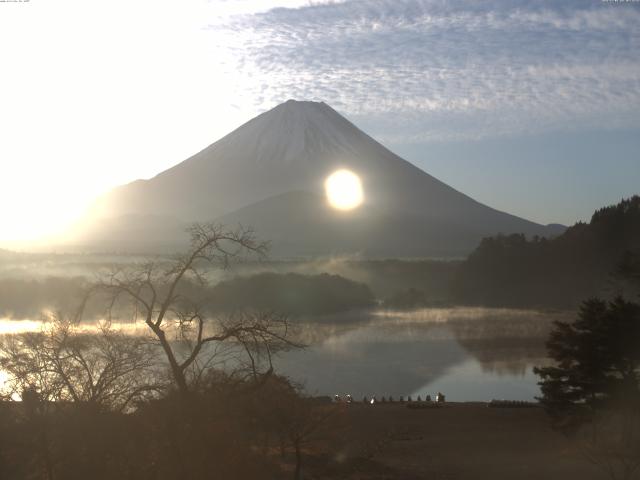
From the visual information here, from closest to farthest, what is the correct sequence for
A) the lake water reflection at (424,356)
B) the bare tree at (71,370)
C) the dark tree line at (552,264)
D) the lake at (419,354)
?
the bare tree at (71,370) < the lake at (419,354) < the lake water reflection at (424,356) < the dark tree line at (552,264)

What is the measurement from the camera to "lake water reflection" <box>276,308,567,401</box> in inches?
1083

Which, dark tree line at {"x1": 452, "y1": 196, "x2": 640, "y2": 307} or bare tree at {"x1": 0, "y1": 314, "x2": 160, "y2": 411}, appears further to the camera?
dark tree line at {"x1": 452, "y1": 196, "x2": 640, "y2": 307}

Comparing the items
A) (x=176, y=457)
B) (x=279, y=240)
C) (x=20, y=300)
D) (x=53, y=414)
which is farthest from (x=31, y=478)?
(x=279, y=240)

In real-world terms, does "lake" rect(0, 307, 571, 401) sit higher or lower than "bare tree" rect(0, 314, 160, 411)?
lower

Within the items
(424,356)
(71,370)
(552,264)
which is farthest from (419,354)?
(552,264)

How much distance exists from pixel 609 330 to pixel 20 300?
39.9 metres

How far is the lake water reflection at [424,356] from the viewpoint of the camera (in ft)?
90.2

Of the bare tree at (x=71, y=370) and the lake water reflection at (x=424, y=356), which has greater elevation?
the bare tree at (x=71, y=370)

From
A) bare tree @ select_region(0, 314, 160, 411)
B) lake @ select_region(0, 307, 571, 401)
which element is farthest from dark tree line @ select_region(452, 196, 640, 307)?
bare tree @ select_region(0, 314, 160, 411)

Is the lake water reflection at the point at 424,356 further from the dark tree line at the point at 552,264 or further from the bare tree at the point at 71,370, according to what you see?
the bare tree at the point at 71,370

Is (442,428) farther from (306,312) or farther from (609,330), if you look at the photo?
(306,312)

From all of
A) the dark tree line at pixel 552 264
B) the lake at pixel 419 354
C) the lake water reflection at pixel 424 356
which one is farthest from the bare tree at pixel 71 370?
the dark tree line at pixel 552 264

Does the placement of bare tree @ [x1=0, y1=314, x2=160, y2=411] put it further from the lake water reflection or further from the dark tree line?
the dark tree line

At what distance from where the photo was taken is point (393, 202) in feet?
415
